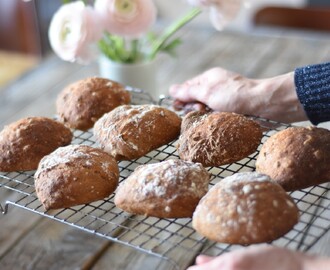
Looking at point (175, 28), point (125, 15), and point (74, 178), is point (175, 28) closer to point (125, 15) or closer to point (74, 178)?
point (125, 15)

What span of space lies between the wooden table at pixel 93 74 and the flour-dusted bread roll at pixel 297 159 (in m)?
0.15

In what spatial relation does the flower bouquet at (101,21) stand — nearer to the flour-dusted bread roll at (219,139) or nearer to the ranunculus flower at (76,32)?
the ranunculus flower at (76,32)

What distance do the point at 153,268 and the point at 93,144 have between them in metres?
0.33

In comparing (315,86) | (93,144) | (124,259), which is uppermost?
(315,86)

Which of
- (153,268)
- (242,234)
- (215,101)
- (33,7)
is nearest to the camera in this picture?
(242,234)

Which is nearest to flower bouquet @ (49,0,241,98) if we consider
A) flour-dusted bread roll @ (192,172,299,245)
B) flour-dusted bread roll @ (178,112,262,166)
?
flour-dusted bread roll @ (178,112,262,166)

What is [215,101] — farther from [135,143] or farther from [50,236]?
[50,236]

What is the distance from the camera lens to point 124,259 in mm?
1165

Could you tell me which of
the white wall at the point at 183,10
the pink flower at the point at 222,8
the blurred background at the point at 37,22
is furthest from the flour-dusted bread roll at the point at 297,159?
the white wall at the point at 183,10

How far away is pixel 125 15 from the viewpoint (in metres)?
1.45

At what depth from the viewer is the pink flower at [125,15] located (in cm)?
145

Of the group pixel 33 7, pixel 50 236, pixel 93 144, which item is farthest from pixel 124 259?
pixel 33 7

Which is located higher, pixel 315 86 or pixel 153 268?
pixel 315 86

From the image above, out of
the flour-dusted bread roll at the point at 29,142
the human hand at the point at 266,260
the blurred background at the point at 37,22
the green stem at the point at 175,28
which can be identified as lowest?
the blurred background at the point at 37,22
